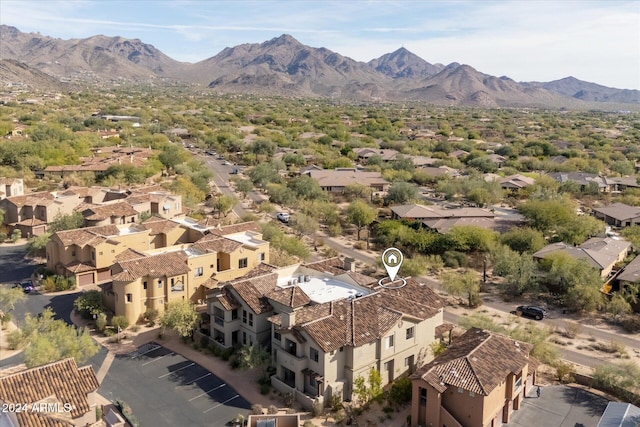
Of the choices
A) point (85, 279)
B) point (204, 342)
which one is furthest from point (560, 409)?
point (85, 279)

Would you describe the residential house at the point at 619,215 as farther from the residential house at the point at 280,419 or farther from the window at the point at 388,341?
the residential house at the point at 280,419

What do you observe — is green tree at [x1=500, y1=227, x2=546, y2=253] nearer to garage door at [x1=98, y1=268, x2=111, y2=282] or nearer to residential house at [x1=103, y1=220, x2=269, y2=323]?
residential house at [x1=103, y1=220, x2=269, y2=323]

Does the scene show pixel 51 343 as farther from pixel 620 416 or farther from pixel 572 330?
pixel 572 330

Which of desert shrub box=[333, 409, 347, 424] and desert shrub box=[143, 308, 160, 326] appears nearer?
desert shrub box=[333, 409, 347, 424]

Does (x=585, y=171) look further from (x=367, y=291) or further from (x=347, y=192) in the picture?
(x=367, y=291)

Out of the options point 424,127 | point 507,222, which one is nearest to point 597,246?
point 507,222

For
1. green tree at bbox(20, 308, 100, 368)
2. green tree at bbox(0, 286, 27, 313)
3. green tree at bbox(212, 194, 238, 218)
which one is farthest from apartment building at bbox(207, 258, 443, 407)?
green tree at bbox(212, 194, 238, 218)

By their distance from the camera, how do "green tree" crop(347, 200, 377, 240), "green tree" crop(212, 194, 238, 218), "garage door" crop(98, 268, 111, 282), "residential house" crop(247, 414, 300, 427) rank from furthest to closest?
1. "green tree" crop(212, 194, 238, 218)
2. "green tree" crop(347, 200, 377, 240)
3. "garage door" crop(98, 268, 111, 282)
4. "residential house" crop(247, 414, 300, 427)
